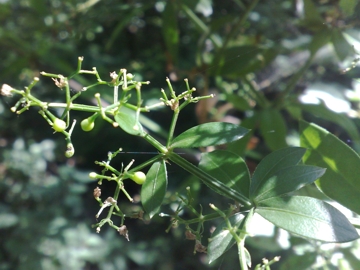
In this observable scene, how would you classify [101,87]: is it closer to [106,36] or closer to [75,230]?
[106,36]

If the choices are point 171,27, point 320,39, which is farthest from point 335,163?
point 171,27

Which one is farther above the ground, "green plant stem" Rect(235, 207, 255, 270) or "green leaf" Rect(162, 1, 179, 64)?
"green plant stem" Rect(235, 207, 255, 270)

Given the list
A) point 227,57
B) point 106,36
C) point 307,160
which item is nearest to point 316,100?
point 227,57

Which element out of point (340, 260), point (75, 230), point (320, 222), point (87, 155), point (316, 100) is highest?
point (320, 222)

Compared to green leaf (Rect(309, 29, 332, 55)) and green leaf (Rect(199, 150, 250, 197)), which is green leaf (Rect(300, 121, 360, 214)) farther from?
green leaf (Rect(309, 29, 332, 55))

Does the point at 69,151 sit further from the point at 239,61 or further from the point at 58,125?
the point at 239,61

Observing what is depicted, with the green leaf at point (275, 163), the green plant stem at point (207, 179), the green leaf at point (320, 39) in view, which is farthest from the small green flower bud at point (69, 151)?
the green leaf at point (320, 39)

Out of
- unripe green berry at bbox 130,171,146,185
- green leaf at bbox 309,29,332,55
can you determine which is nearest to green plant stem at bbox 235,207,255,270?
unripe green berry at bbox 130,171,146,185
